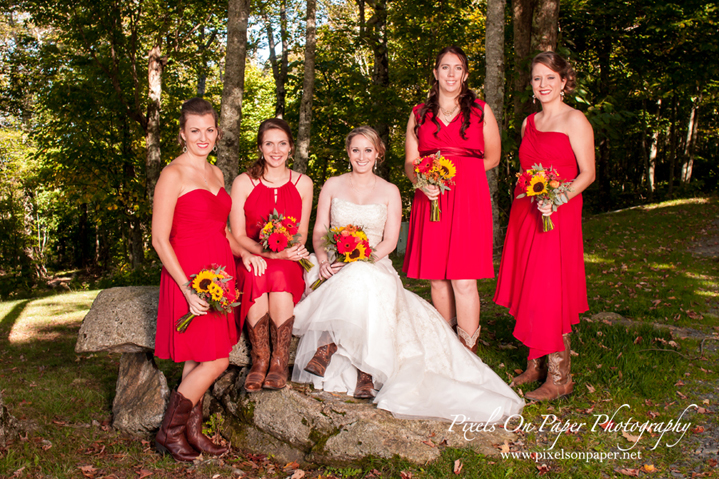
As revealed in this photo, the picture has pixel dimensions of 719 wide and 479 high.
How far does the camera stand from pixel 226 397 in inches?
174

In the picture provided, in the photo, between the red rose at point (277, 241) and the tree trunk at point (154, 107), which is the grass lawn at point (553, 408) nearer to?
the red rose at point (277, 241)

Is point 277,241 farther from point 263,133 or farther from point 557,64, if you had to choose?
point 557,64

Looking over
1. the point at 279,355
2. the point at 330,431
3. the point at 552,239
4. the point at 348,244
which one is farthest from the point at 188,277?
the point at 552,239

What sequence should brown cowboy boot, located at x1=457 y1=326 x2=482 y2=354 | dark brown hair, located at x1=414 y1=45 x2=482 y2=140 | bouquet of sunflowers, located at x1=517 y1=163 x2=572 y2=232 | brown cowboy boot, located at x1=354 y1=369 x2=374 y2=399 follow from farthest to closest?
brown cowboy boot, located at x1=457 y1=326 x2=482 y2=354, dark brown hair, located at x1=414 y1=45 x2=482 y2=140, brown cowboy boot, located at x1=354 y1=369 x2=374 y2=399, bouquet of sunflowers, located at x1=517 y1=163 x2=572 y2=232

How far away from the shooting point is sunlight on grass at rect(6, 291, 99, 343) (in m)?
8.71

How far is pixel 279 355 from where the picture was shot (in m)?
4.32

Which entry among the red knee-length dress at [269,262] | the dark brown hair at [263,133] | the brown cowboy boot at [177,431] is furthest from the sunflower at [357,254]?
the brown cowboy boot at [177,431]

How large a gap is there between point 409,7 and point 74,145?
1123 cm

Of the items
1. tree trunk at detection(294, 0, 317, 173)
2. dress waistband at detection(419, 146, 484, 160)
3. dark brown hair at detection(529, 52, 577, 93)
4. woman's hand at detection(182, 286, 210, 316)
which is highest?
tree trunk at detection(294, 0, 317, 173)

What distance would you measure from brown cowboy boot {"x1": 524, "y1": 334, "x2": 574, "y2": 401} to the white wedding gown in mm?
329

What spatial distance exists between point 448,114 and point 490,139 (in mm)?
477

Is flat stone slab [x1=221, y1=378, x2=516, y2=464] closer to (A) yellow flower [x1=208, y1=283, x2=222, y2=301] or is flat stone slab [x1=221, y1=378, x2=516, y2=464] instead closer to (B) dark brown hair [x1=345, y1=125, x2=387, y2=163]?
(A) yellow flower [x1=208, y1=283, x2=222, y2=301]

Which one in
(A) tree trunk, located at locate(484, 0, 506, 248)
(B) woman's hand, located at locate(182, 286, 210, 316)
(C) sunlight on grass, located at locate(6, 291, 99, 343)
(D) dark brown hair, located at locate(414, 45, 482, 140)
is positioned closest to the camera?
(B) woman's hand, located at locate(182, 286, 210, 316)

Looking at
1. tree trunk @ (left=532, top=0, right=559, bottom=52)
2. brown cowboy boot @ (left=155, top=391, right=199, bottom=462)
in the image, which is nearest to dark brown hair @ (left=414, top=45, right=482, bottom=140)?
brown cowboy boot @ (left=155, top=391, right=199, bottom=462)
